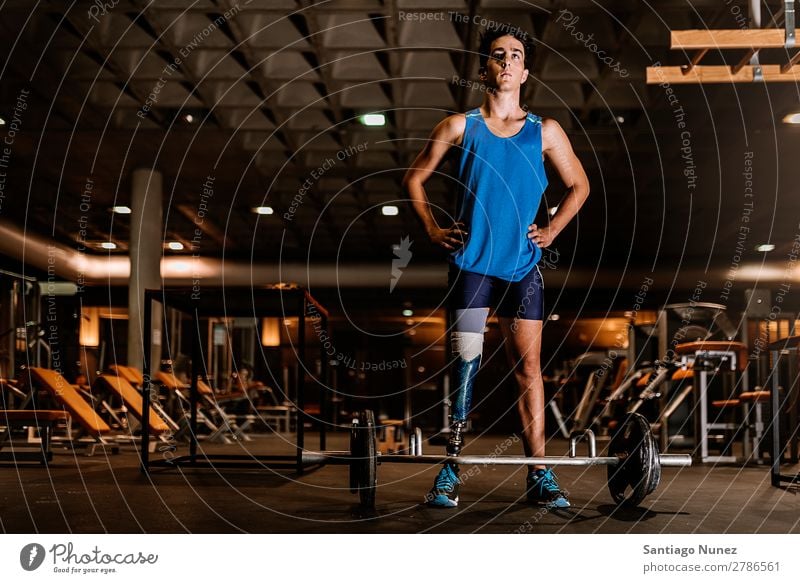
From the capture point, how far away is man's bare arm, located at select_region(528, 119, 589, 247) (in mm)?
3055

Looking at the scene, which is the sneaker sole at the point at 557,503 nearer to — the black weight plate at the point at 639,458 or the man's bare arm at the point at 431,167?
the black weight plate at the point at 639,458

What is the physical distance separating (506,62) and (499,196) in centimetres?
50

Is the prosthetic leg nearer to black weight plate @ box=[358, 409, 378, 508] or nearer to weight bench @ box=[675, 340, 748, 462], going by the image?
black weight plate @ box=[358, 409, 378, 508]

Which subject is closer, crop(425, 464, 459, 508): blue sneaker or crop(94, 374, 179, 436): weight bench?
crop(425, 464, 459, 508): blue sneaker

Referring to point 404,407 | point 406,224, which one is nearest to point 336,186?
point 406,224

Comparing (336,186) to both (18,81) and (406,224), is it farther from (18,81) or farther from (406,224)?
(18,81)

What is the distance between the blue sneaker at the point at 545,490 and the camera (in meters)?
2.92

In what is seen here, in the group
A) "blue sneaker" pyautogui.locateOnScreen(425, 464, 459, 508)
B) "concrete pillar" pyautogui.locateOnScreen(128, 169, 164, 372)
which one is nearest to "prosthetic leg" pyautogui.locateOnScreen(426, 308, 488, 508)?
"blue sneaker" pyautogui.locateOnScreen(425, 464, 459, 508)

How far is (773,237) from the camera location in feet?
42.0

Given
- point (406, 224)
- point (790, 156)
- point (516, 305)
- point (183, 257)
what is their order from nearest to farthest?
1. point (516, 305)
2. point (790, 156)
3. point (406, 224)
4. point (183, 257)

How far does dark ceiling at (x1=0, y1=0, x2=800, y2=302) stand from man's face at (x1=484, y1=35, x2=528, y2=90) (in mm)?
991

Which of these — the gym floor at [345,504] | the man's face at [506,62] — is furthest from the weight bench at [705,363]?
the man's face at [506,62]

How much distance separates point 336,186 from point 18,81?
3.95 meters

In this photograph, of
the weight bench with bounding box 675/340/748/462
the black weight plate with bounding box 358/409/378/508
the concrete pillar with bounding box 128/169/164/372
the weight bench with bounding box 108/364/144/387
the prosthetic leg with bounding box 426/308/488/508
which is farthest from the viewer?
the concrete pillar with bounding box 128/169/164/372
